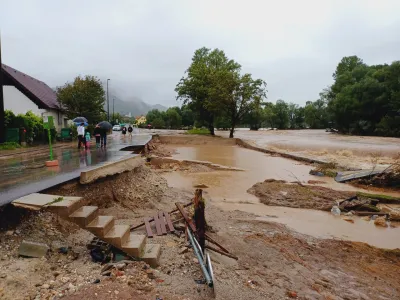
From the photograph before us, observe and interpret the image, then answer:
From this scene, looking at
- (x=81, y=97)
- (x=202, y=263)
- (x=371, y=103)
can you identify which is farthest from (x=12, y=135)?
(x=371, y=103)

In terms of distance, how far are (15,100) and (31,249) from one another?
27775mm

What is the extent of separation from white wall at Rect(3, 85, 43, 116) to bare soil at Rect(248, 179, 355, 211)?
2297 cm

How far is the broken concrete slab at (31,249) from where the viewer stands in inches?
175

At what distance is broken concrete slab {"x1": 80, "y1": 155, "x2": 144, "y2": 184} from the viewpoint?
8081mm

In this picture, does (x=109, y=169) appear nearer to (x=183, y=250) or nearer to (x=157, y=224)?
(x=157, y=224)

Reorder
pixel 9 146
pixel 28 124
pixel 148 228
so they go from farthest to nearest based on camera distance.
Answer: pixel 28 124, pixel 9 146, pixel 148 228

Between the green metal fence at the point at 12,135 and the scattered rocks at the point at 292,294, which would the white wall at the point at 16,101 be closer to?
the green metal fence at the point at 12,135

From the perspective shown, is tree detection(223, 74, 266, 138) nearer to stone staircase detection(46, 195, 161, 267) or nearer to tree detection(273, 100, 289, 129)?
stone staircase detection(46, 195, 161, 267)

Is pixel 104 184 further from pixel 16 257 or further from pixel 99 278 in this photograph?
pixel 99 278

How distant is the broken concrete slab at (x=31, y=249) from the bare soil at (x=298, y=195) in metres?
8.10

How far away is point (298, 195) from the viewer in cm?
1212

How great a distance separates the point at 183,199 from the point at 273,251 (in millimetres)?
4646

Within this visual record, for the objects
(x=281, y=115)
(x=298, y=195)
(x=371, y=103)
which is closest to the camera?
(x=298, y=195)

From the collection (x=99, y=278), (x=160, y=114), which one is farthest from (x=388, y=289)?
(x=160, y=114)
